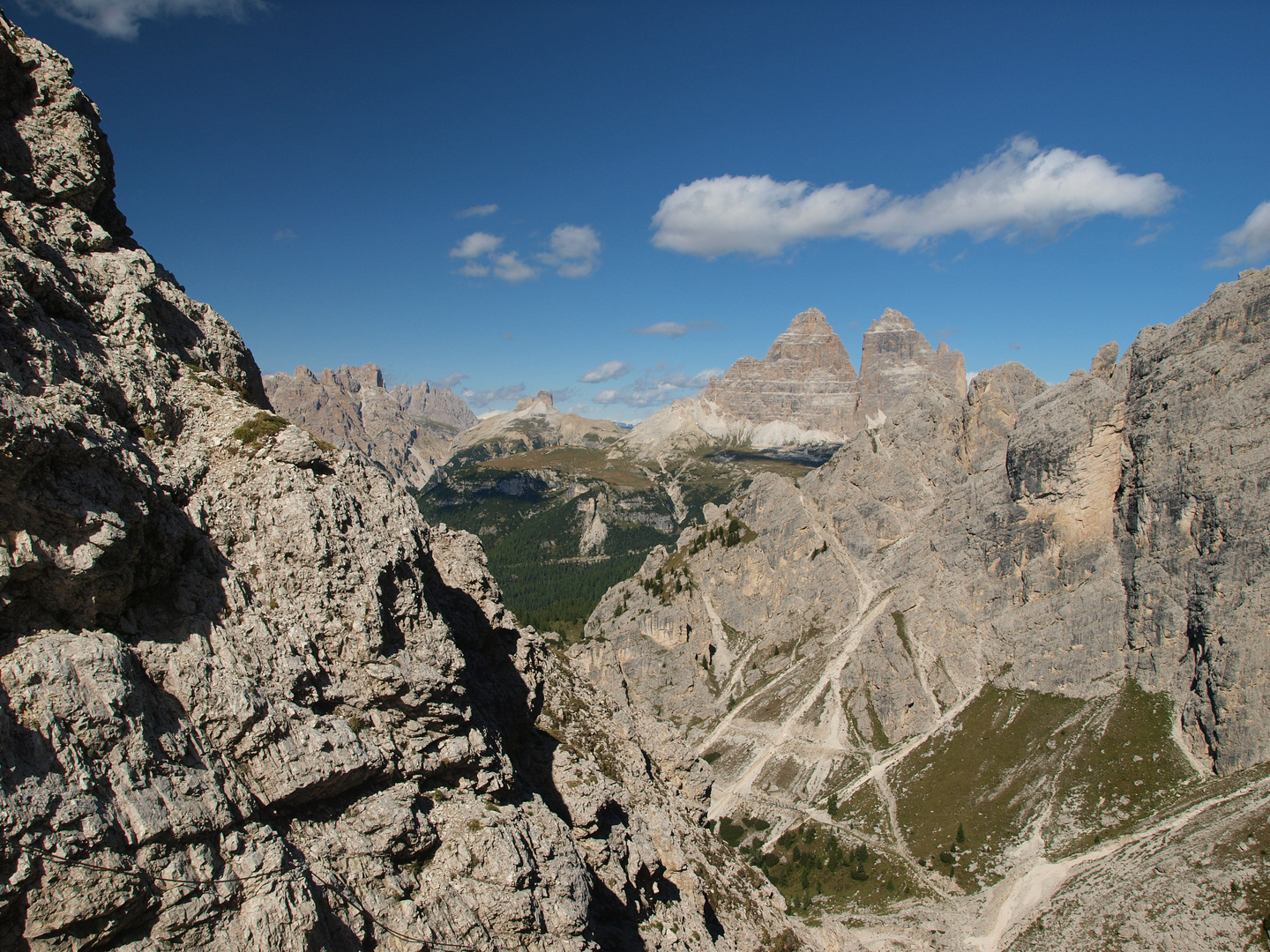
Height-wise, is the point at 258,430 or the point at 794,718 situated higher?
the point at 258,430

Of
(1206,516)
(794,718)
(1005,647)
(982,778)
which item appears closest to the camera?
(1206,516)

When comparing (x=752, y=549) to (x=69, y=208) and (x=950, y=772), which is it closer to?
(x=950, y=772)

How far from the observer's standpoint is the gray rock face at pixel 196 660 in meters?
15.7

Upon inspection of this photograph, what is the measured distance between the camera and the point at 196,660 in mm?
19297

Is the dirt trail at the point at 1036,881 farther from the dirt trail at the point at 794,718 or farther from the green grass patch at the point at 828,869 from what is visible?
the dirt trail at the point at 794,718

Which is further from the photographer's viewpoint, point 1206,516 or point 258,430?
point 1206,516

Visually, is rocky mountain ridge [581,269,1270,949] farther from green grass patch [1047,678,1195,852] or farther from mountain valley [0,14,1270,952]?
mountain valley [0,14,1270,952]

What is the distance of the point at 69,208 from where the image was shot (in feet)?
85.8

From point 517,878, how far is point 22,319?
24984 millimetres

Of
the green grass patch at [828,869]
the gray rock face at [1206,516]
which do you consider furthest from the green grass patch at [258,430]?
the gray rock face at [1206,516]

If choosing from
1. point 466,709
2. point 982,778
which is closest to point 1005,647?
point 982,778

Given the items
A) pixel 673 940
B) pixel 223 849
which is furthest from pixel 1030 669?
pixel 223 849

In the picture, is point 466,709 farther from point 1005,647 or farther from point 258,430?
point 1005,647

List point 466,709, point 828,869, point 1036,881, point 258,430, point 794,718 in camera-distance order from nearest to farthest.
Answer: point 258,430 → point 466,709 → point 1036,881 → point 828,869 → point 794,718
